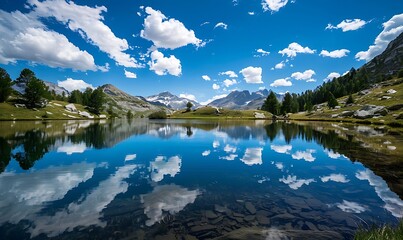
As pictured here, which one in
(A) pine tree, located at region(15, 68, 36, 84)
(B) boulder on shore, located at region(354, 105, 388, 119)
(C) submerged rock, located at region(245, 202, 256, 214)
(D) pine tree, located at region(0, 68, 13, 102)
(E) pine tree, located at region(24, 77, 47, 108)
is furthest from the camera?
(A) pine tree, located at region(15, 68, 36, 84)

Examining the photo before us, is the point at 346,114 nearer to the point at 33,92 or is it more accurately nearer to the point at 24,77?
the point at 33,92

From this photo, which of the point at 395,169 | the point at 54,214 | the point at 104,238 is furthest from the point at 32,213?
the point at 395,169

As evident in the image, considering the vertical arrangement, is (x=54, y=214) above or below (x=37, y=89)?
below

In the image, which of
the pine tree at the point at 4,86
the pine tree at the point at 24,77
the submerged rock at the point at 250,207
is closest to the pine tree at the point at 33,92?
the pine tree at the point at 4,86

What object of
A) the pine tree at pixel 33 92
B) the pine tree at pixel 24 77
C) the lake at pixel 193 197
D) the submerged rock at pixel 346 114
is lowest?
the lake at pixel 193 197

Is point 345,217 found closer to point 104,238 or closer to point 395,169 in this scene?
point 104,238

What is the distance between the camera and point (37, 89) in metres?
142

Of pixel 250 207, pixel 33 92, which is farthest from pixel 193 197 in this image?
pixel 33 92

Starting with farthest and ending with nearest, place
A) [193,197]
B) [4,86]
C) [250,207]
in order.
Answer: [4,86] → [193,197] → [250,207]

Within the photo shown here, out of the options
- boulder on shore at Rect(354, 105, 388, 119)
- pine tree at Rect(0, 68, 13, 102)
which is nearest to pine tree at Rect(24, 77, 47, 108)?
pine tree at Rect(0, 68, 13, 102)

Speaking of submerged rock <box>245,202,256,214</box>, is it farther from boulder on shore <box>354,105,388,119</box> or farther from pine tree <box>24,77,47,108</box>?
pine tree <box>24,77,47,108</box>

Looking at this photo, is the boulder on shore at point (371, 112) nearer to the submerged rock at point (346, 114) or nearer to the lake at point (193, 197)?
the submerged rock at point (346, 114)

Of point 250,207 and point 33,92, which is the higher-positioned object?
point 33,92

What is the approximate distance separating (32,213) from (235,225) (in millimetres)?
12061
